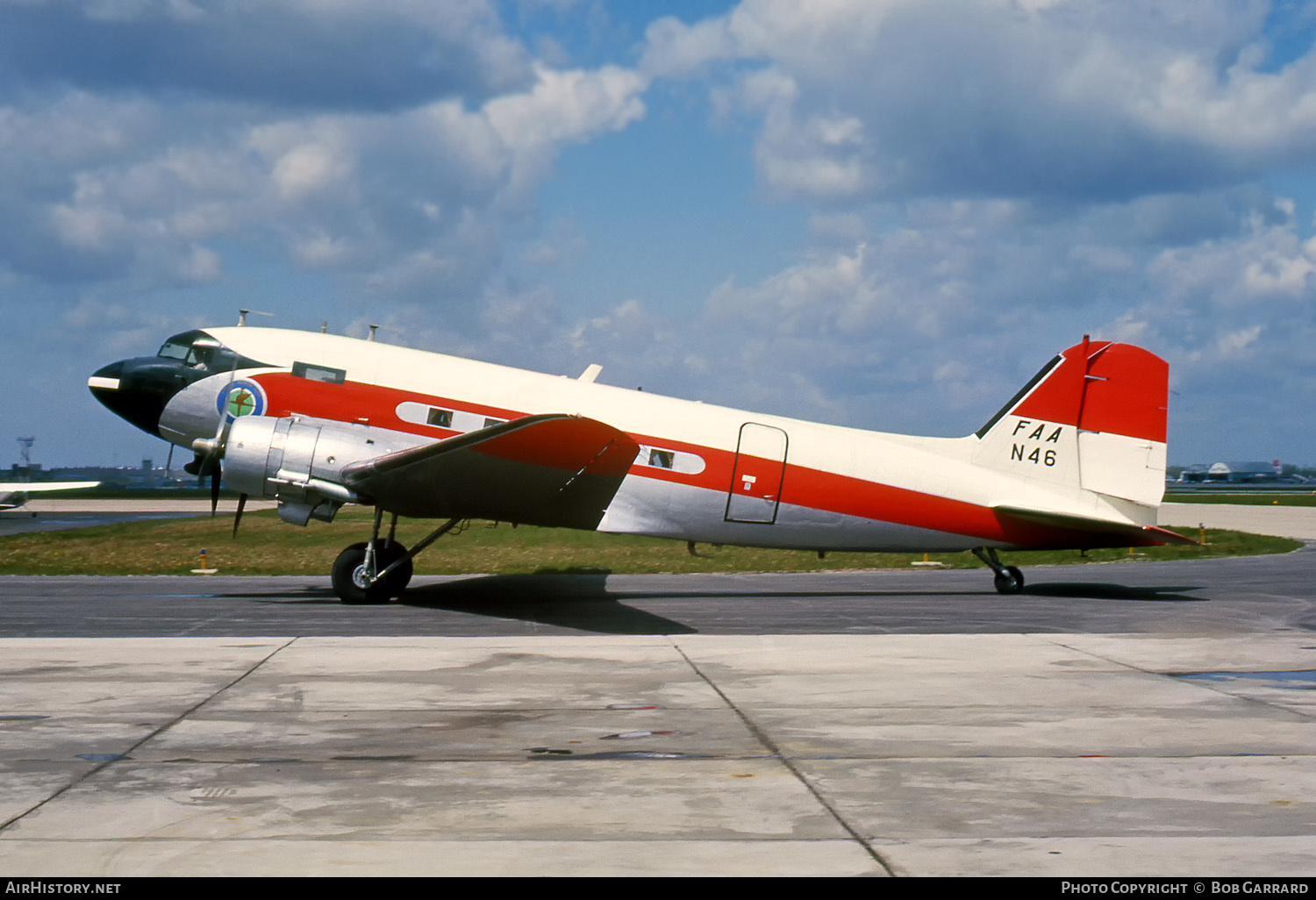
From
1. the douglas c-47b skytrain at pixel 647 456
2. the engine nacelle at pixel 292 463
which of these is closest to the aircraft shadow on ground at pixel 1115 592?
the douglas c-47b skytrain at pixel 647 456

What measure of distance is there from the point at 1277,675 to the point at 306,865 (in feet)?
32.8

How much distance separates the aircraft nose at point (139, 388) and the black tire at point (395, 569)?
4.47m

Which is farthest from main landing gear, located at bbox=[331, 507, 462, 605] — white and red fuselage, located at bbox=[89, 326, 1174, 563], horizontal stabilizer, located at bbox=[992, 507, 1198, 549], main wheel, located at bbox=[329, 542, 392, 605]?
horizontal stabilizer, located at bbox=[992, 507, 1198, 549]

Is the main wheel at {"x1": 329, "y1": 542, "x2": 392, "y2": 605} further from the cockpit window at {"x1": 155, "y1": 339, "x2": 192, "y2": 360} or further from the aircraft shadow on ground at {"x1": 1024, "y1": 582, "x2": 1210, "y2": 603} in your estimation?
the aircraft shadow on ground at {"x1": 1024, "y1": 582, "x2": 1210, "y2": 603}

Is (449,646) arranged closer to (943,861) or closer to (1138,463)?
(943,861)

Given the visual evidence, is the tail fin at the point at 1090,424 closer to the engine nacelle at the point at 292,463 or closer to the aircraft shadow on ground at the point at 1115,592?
the aircraft shadow on ground at the point at 1115,592

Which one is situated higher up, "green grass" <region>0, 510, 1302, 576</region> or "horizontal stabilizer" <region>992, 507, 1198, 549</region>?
"horizontal stabilizer" <region>992, 507, 1198, 549</region>

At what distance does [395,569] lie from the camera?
18.2 metres

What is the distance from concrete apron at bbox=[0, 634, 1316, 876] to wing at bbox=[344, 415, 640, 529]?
138 inches

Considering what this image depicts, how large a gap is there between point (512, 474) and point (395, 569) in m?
3.44

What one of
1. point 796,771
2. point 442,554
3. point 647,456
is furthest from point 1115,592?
point 442,554

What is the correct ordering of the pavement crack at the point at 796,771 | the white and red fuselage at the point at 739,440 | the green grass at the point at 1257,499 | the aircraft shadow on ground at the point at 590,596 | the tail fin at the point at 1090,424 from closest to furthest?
the pavement crack at the point at 796,771, the aircraft shadow on ground at the point at 590,596, the white and red fuselage at the point at 739,440, the tail fin at the point at 1090,424, the green grass at the point at 1257,499

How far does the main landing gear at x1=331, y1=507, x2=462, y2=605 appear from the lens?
17.8 metres

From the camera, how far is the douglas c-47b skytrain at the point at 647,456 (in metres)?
17.2
